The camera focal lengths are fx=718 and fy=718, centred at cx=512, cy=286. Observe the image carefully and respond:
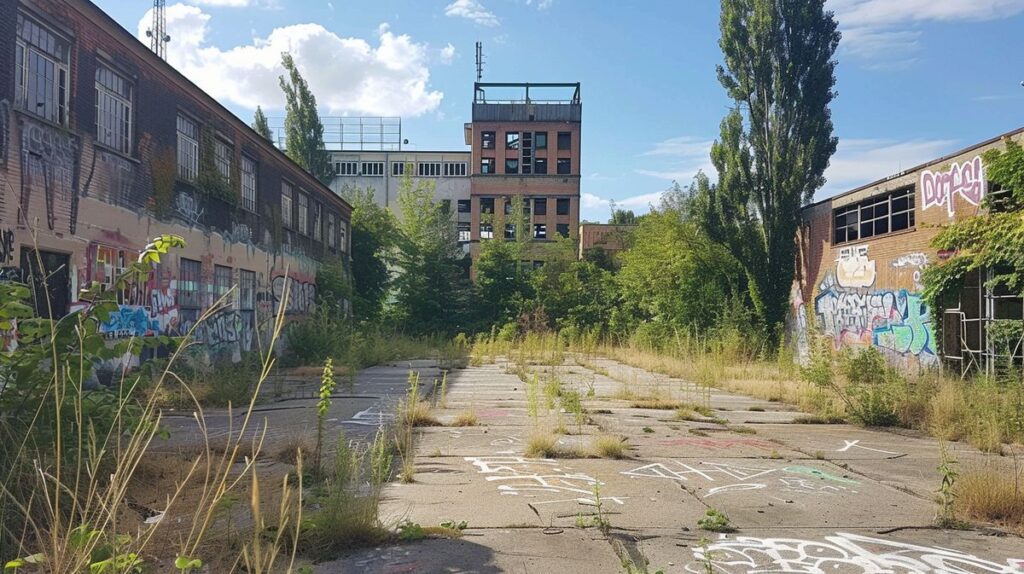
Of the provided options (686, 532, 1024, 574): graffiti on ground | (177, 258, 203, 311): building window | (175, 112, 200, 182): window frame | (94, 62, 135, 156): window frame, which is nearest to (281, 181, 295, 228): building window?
(175, 112, 200, 182): window frame

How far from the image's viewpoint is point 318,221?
27250 mm

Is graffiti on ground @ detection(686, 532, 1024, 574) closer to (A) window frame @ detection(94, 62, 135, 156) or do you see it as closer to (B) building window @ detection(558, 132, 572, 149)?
(A) window frame @ detection(94, 62, 135, 156)

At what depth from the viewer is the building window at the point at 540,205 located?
186 feet

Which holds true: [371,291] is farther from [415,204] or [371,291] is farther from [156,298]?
[156,298]

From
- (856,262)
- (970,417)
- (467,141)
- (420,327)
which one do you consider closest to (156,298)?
(970,417)

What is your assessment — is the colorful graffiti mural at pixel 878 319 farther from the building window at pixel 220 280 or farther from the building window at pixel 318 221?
the building window at pixel 318 221

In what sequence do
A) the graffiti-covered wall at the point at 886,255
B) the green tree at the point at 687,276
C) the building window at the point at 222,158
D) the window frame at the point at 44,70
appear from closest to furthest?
the window frame at the point at 44,70 → the graffiti-covered wall at the point at 886,255 → the building window at the point at 222,158 → the green tree at the point at 687,276

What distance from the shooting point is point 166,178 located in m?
14.5

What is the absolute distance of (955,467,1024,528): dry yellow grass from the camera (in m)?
4.97

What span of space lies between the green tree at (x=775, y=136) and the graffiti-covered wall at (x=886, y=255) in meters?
1.09

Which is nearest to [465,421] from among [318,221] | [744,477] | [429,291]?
[744,477]

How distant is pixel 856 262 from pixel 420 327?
776 inches

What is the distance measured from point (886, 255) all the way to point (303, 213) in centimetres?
1845

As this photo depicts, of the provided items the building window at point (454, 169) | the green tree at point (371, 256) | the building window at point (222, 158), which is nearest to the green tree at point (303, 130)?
the green tree at point (371, 256)
